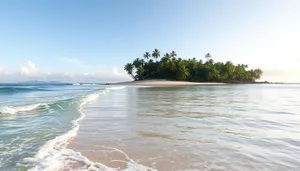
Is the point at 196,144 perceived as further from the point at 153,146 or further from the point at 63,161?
the point at 63,161

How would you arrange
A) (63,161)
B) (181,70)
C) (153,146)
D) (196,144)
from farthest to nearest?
1. (181,70)
2. (196,144)
3. (153,146)
4. (63,161)

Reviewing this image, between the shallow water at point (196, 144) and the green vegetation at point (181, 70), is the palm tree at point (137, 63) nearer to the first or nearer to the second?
the green vegetation at point (181, 70)

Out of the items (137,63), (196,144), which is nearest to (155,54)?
(137,63)

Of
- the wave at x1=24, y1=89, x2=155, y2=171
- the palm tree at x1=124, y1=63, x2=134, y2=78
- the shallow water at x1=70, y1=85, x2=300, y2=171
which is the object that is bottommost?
the shallow water at x1=70, y1=85, x2=300, y2=171

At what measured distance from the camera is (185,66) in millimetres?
96938

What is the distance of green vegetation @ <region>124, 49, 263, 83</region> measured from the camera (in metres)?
91.7

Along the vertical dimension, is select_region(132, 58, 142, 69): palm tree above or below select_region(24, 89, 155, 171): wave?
above

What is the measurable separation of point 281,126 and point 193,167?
4.61 m

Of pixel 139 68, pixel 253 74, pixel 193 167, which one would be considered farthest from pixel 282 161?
pixel 253 74

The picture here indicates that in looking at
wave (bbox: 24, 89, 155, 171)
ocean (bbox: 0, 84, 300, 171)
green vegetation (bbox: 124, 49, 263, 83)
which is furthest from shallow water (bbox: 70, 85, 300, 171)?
green vegetation (bbox: 124, 49, 263, 83)

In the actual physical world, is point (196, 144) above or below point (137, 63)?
below

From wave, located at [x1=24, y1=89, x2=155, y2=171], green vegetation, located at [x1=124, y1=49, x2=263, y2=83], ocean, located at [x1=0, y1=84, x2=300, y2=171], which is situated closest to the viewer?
wave, located at [x1=24, y1=89, x2=155, y2=171]

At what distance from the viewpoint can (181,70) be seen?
89875mm

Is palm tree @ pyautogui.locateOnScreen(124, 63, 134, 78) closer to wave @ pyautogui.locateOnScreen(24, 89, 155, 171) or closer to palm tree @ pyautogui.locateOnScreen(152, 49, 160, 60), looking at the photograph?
palm tree @ pyautogui.locateOnScreen(152, 49, 160, 60)
